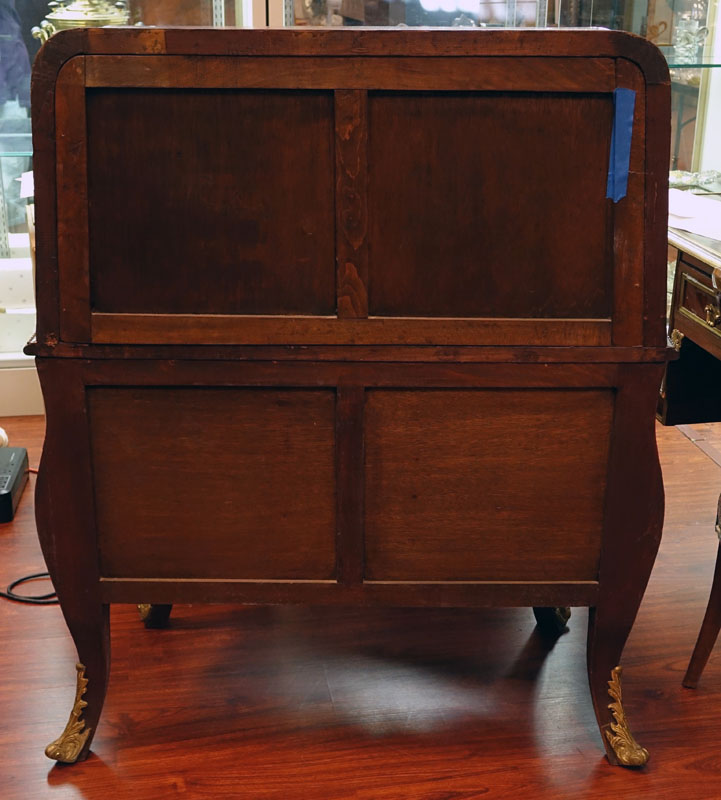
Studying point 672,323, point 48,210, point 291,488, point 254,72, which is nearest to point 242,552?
point 291,488

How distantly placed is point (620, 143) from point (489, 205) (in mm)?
201

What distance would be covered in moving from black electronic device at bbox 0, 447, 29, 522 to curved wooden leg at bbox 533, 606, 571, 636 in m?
1.37

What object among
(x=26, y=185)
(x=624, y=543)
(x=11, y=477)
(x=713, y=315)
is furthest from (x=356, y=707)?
(x=26, y=185)

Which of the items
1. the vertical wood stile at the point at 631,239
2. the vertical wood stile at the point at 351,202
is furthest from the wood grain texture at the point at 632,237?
the vertical wood stile at the point at 351,202

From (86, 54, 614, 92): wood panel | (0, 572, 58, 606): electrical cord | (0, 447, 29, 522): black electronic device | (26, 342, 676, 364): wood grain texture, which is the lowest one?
(0, 572, 58, 606): electrical cord

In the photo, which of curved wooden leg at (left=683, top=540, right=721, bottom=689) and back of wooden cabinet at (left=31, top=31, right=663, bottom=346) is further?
curved wooden leg at (left=683, top=540, right=721, bottom=689)

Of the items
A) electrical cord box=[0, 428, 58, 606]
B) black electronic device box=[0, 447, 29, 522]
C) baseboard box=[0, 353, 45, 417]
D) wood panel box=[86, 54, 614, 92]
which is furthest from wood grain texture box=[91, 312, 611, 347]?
baseboard box=[0, 353, 45, 417]

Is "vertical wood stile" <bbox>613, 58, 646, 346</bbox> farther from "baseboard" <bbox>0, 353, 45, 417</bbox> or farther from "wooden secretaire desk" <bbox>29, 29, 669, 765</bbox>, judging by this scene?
"baseboard" <bbox>0, 353, 45, 417</bbox>

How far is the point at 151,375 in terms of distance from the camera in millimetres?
1672

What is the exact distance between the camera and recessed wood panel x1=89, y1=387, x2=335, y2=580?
1698 mm

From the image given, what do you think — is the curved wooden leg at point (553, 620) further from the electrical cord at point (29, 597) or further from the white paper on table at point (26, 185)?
the white paper on table at point (26, 185)

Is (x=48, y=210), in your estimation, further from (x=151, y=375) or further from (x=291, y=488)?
(x=291, y=488)

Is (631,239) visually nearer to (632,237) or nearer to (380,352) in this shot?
(632,237)

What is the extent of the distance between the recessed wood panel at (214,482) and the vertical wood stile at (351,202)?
0.17 meters
